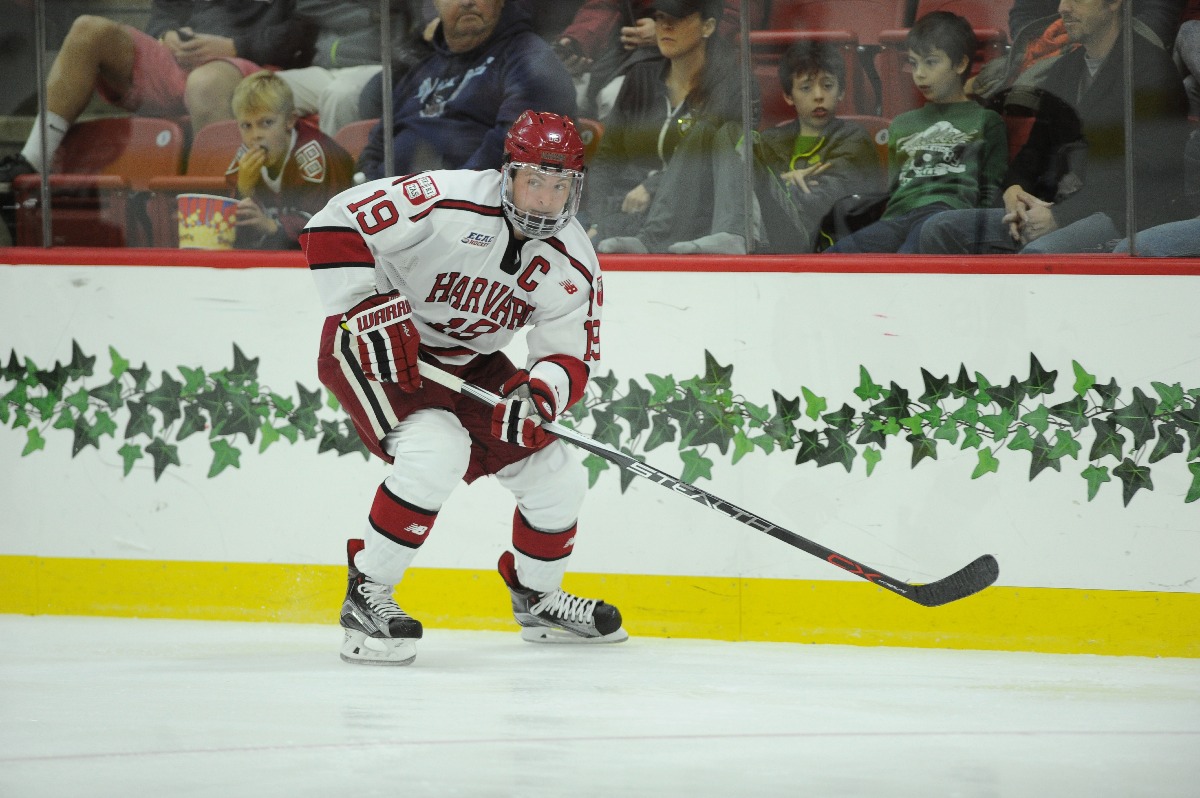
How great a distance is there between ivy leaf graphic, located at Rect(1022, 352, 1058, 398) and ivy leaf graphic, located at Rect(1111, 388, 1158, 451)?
0.16 m

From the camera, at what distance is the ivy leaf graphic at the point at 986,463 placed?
3.13m

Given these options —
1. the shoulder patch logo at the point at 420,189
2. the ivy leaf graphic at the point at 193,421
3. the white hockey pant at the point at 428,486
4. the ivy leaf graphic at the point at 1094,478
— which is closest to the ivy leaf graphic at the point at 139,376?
the ivy leaf graphic at the point at 193,421

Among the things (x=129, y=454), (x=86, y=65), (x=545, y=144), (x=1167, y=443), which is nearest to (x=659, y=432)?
(x=545, y=144)

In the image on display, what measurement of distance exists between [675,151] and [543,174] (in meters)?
0.70

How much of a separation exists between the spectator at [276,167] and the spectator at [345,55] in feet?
0.16

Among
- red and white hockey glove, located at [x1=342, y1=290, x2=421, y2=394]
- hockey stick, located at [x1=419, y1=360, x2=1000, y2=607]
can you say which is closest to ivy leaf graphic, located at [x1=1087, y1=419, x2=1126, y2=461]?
hockey stick, located at [x1=419, y1=360, x2=1000, y2=607]

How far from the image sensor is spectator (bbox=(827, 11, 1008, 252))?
10.7 ft

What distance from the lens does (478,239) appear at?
294cm

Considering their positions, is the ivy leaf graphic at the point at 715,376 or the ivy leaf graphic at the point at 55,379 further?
the ivy leaf graphic at the point at 55,379

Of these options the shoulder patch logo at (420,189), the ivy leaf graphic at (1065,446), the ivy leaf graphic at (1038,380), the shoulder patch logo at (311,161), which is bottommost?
the ivy leaf graphic at (1065,446)

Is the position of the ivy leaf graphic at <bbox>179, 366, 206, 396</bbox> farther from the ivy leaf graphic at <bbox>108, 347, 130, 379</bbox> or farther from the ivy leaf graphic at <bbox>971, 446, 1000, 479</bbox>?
the ivy leaf graphic at <bbox>971, 446, 1000, 479</bbox>

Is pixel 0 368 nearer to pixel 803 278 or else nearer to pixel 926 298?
pixel 803 278

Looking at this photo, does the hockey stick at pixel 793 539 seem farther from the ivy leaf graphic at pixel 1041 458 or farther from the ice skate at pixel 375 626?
the ice skate at pixel 375 626

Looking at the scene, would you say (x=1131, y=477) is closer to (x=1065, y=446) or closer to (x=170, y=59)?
(x=1065, y=446)
